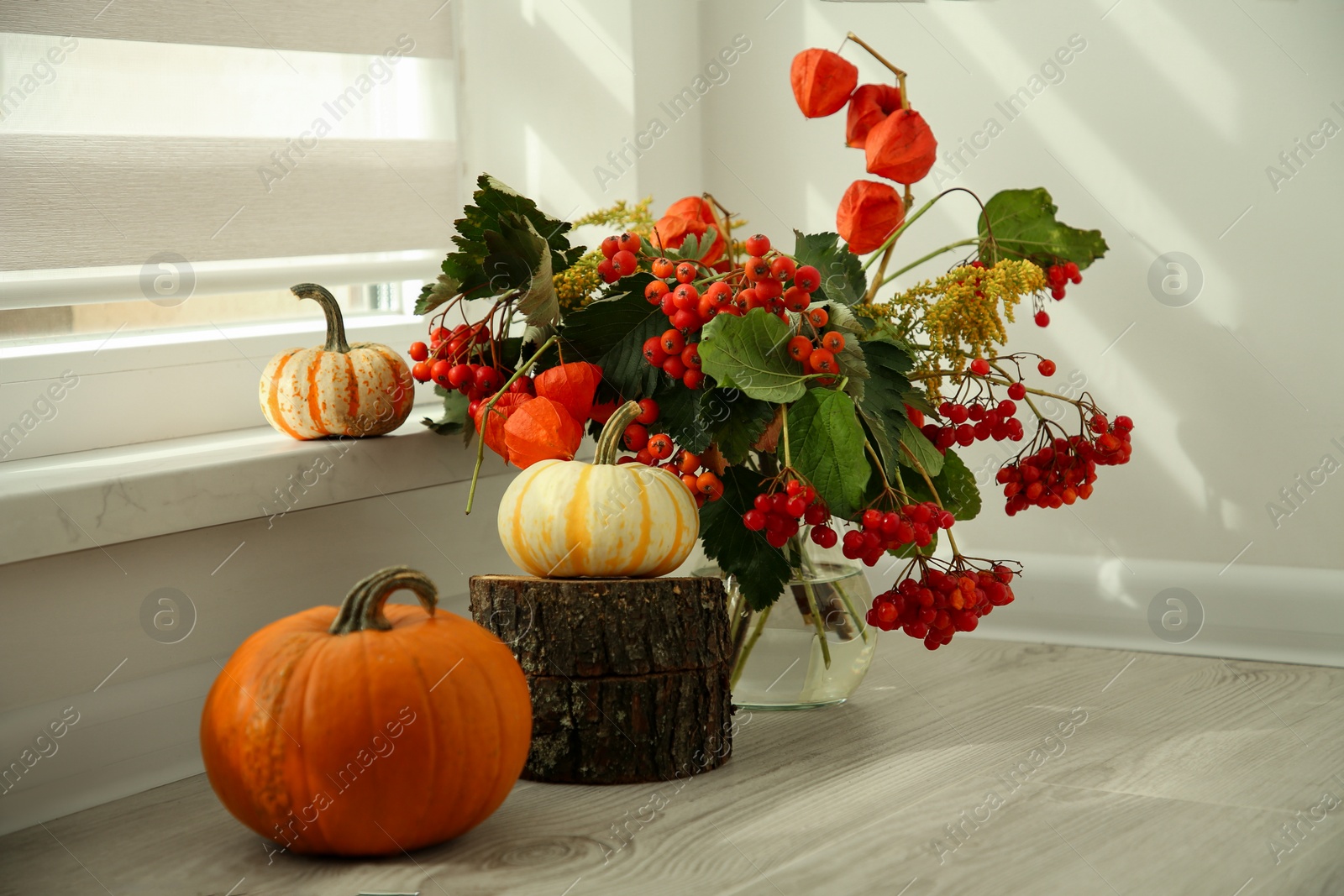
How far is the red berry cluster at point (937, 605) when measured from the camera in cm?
108

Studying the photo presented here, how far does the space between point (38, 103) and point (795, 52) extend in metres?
0.98

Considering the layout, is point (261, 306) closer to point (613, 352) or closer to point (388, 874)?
point (613, 352)

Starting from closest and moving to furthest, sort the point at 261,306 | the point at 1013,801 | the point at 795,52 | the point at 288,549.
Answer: the point at 1013,801 < the point at 288,549 < the point at 261,306 < the point at 795,52

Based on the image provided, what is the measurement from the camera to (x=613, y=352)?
1118mm

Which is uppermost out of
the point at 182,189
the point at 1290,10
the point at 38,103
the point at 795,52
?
the point at 38,103

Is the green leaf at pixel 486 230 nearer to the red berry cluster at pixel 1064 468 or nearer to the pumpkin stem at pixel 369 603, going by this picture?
the pumpkin stem at pixel 369 603

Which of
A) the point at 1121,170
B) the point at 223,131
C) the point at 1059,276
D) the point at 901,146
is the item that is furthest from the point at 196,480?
the point at 1121,170

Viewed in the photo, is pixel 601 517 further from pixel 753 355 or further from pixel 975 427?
pixel 975 427

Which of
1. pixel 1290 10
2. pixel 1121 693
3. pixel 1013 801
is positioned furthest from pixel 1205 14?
pixel 1013 801

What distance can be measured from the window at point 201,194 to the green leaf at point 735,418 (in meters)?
0.65

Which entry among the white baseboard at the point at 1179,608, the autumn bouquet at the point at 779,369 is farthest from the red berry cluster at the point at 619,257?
the white baseboard at the point at 1179,608

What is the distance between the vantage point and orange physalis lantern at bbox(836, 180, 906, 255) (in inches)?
46.4

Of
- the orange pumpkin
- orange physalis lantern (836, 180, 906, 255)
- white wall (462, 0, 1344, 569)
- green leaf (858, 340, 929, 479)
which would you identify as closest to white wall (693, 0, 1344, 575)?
white wall (462, 0, 1344, 569)

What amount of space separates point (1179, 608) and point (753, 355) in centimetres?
80
